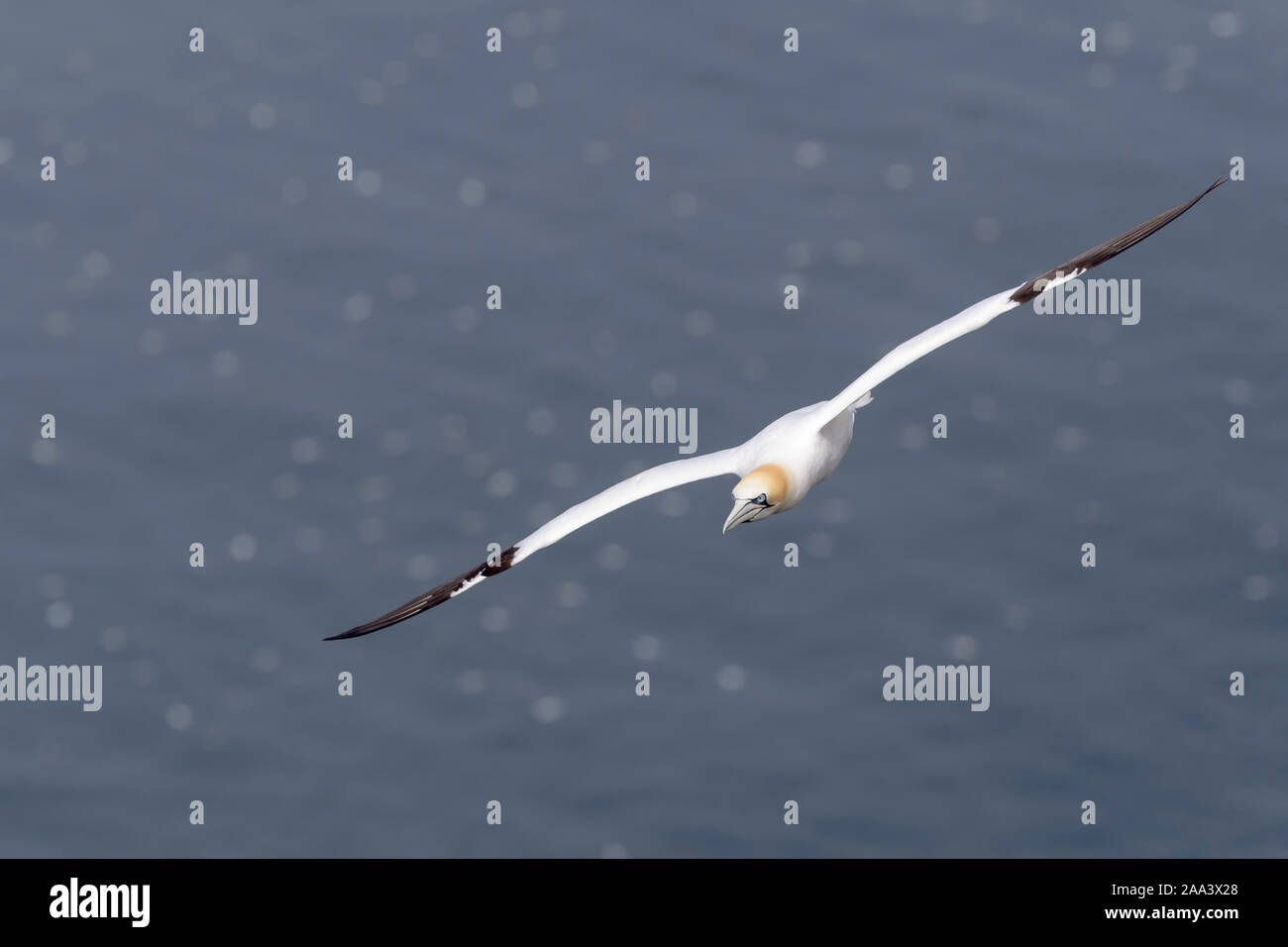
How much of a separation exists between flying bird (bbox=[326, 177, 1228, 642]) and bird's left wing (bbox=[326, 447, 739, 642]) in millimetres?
12

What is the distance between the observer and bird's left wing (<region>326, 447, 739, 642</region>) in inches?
1077

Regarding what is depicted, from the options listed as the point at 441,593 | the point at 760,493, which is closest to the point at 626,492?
the point at 760,493

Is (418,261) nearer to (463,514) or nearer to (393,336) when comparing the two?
(393,336)

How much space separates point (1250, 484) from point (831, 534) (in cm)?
908

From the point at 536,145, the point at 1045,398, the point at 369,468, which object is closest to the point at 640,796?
the point at 369,468

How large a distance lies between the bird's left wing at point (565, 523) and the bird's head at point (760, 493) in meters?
0.93

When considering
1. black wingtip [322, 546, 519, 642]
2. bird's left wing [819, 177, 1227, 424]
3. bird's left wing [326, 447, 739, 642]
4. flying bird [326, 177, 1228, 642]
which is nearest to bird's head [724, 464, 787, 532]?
flying bird [326, 177, 1228, 642]

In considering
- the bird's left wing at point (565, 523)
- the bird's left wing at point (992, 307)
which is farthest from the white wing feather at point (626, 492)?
the bird's left wing at point (992, 307)

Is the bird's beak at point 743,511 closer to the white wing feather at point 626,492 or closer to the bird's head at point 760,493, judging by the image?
the bird's head at point 760,493

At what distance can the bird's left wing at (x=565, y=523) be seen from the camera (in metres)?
27.3

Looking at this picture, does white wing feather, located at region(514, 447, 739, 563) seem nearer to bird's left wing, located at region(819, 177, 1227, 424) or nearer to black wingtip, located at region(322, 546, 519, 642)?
black wingtip, located at region(322, 546, 519, 642)

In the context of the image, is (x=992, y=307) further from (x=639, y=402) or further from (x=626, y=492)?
(x=639, y=402)

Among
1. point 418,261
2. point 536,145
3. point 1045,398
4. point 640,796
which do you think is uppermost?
point 536,145

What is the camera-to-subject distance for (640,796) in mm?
41750
